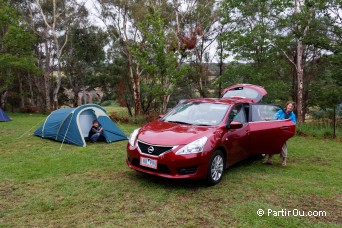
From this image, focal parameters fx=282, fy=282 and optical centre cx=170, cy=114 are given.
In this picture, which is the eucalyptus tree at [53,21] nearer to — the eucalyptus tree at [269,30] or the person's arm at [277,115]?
the eucalyptus tree at [269,30]

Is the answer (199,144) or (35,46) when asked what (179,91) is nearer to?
(35,46)

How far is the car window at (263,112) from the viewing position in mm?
6055

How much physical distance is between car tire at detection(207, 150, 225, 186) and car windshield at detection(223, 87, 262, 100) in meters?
4.21

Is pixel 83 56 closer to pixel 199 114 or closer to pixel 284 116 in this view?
pixel 199 114

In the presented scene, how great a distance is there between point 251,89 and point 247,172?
3972 millimetres

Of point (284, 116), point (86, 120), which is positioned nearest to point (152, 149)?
point (284, 116)

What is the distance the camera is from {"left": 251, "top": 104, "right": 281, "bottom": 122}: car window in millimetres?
6055

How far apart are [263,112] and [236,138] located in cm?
148

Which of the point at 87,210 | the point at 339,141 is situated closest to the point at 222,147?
the point at 87,210

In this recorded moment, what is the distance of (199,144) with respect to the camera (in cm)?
443

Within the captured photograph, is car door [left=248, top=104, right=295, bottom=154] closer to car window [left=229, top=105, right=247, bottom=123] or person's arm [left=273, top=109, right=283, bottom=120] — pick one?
car window [left=229, top=105, right=247, bottom=123]

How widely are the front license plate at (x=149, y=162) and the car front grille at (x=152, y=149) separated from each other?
0.36 feet

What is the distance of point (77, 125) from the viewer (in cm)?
817

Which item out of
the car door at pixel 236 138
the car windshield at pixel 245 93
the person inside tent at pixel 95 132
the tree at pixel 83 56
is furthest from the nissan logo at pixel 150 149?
the tree at pixel 83 56
